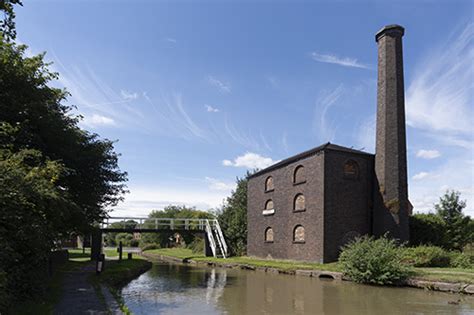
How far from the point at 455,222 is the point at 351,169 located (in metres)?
10.2

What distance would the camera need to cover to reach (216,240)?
3375cm

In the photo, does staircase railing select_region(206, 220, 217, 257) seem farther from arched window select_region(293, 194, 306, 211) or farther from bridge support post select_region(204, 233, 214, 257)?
arched window select_region(293, 194, 306, 211)

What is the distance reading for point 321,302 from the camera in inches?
477

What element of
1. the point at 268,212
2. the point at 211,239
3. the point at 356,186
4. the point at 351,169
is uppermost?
the point at 351,169

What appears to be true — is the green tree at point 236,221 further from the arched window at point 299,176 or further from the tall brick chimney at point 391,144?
the tall brick chimney at point 391,144

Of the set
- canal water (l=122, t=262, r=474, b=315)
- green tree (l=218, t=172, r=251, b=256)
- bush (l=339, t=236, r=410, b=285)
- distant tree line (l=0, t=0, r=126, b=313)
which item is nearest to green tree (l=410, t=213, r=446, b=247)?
bush (l=339, t=236, r=410, b=285)

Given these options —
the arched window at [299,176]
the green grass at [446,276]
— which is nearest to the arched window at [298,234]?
the arched window at [299,176]

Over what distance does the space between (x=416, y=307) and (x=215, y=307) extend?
5.46 metres

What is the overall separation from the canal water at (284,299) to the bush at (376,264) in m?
0.60

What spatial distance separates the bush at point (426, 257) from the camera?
18.4 meters

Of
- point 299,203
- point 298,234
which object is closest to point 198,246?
point 298,234

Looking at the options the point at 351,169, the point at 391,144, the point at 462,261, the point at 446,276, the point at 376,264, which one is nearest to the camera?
the point at 446,276

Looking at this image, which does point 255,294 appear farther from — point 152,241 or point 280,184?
point 152,241

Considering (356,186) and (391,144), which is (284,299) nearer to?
(356,186)
